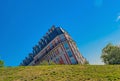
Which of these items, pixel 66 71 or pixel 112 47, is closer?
pixel 66 71

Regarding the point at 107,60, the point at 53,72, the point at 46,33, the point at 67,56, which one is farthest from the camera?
the point at 46,33

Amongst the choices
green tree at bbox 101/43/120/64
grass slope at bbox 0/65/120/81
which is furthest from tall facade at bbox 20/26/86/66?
grass slope at bbox 0/65/120/81

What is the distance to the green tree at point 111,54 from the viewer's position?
6462 centimetres

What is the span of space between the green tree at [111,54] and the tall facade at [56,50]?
19.7 metres

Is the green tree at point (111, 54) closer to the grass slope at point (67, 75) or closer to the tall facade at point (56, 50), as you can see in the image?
the tall facade at point (56, 50)

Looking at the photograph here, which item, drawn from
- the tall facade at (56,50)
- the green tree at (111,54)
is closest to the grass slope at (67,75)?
the green tree at (111,54)

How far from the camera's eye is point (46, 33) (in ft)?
344

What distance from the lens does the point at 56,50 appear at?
310ft

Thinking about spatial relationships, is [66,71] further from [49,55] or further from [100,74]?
[49,55]

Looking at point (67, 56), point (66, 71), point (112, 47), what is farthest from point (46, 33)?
point (66, 71)

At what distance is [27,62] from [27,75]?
270 ft

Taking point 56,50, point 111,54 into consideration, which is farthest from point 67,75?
point 56,50

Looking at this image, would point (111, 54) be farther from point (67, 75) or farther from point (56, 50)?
point (67, 75)

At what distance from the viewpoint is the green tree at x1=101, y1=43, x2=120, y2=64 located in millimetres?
64625
